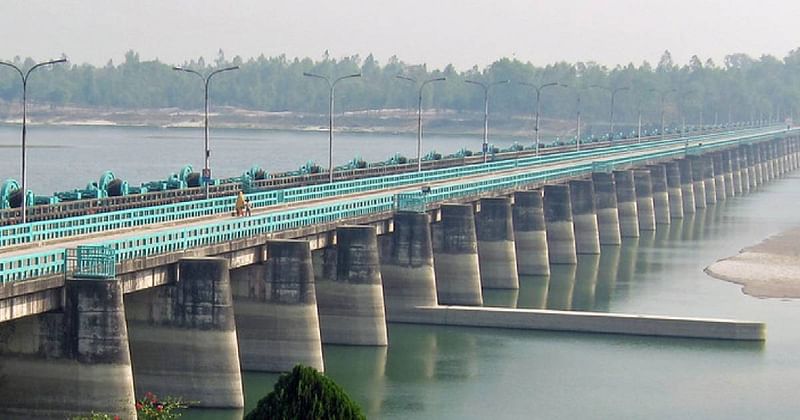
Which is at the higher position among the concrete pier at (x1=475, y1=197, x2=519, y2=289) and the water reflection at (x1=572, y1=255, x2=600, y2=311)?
the concrete pier at (x1=475, y1=197, x2=519, y2=289)

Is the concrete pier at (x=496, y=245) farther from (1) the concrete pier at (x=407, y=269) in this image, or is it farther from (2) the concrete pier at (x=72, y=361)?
(2) the concrete pier at (x=72, y=361)

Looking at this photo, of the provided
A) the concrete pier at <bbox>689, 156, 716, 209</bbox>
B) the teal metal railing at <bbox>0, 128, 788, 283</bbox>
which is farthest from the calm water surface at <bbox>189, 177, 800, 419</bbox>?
the concrete pier at <bbox>689, 156, 716, 209</bbox>

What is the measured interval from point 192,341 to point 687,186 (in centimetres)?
12176

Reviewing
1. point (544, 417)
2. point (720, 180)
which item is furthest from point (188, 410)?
point (720, 180)

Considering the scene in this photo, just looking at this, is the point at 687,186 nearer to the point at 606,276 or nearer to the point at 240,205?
the point at 606,276

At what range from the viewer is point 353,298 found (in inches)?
2790

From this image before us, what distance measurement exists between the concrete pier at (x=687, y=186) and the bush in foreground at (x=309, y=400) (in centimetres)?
13712

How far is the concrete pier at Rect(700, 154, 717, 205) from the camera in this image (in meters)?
185

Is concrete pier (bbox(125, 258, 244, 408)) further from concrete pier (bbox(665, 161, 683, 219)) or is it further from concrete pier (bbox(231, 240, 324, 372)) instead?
concrete pier (bbox(665, 161, 683, 219))

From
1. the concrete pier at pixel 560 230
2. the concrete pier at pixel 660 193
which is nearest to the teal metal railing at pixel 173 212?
the concrete pier at pixel 560 230

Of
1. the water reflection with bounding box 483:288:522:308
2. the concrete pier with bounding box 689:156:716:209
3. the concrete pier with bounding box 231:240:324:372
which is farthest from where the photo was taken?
the concrete pier with bounding box 689:156:716:209

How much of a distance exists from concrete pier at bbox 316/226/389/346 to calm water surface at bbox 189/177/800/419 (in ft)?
2.22

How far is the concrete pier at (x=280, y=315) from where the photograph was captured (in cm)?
6269

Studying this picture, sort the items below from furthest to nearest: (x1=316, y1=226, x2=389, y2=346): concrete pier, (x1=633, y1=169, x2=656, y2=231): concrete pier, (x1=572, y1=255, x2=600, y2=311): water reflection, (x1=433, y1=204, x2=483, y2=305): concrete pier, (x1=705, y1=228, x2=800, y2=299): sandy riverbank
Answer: (x1=633, y1=169, x2=656, y2=231): concrete pier → (x1=705, y1=228, x2=800, y2=299): sandy riverbank → (x1=572, y1=255, x2=600, y2=311): water reflection → (x1=433, y1=204, x2=483, y2=305): concrete pier → (x1=316, y1=226, x2=389, y2=346): concrete pier
